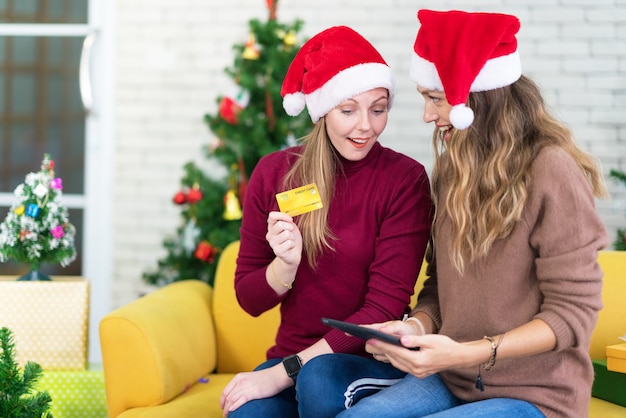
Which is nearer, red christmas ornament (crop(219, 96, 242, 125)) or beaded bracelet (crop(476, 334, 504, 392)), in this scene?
beaded bracelet (crop(476, 334, 504, 392))

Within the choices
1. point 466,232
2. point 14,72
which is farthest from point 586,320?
point 14,72

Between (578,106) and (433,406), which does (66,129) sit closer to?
(578,106)

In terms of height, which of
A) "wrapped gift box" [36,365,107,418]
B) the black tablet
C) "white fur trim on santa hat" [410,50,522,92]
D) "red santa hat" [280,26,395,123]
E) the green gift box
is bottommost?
"wrapped gift box" [36,365,107,418]

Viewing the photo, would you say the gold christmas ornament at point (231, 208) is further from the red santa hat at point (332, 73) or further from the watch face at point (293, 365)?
the watch face at point (293, 365)

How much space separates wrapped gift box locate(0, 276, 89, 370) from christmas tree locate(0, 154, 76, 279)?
4.4 inches

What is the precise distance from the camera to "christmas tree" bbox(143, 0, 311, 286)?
3.58 metres

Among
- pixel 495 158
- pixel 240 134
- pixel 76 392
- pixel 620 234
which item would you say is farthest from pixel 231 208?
pixel 495 158

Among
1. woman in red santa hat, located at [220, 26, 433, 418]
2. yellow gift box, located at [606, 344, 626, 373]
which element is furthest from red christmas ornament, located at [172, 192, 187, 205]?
yellow gift box, located at [606, 344, 626, 373]

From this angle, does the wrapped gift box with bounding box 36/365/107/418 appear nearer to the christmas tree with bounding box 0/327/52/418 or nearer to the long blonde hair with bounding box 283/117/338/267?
the christmas tree with bounding box 0/327/52/418

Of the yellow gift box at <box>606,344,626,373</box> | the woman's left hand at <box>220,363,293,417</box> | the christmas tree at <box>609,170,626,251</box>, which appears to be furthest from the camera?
the christmas tree at <box>609,170,626,251</box>

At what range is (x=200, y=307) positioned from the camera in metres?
2.94

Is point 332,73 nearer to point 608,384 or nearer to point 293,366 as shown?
point 293,366

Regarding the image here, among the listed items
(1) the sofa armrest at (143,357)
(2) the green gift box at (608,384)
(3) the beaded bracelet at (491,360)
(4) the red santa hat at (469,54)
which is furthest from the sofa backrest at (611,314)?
(1) the sofa armrest at (143,357)

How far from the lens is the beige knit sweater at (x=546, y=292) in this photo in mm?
1732
